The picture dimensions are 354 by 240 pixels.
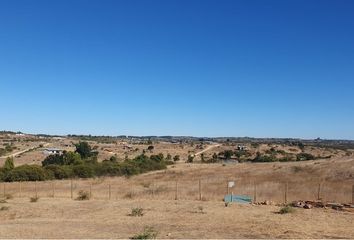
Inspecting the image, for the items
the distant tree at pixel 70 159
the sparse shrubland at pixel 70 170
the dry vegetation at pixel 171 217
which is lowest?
the dry vegetation at pixel 171 217

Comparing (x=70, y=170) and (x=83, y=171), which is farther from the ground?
(x=70, y=170)

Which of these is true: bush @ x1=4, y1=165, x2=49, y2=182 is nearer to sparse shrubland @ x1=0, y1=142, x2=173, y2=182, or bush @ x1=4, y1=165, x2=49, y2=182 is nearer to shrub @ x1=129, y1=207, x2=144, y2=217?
sparse shrubland @ x1=0, y1=142, x2=173, y2=182

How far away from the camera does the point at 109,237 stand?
21.2m

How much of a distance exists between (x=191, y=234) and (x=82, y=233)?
4.83 metres

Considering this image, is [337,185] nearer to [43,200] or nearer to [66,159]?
[43,200]

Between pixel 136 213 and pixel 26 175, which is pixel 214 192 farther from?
pixel 26 175

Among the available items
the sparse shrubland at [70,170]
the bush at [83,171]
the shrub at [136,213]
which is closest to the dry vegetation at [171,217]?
the shrub at [136,213]

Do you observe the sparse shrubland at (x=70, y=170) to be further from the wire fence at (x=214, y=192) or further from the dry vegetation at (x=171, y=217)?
the dry vegetation at (x=171, y=217)

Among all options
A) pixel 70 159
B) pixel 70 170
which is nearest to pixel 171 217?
pixel 70 170

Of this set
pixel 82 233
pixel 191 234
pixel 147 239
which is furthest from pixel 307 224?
pixel 82 233

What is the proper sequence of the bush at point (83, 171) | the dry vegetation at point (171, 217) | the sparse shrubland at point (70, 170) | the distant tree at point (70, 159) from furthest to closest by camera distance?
1. the distant tree at point (70, 159)
2. the bush at point (83, 171)
3. the sparse shrubland at point (70, 170)
4. the dry vegetation at point (171, 217)

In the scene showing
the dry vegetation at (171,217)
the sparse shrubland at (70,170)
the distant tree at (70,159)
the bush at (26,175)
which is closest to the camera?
the dry vegetation at (171,217)

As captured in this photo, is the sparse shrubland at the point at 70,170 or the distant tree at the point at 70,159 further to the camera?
the distant tree at the point at 70,159

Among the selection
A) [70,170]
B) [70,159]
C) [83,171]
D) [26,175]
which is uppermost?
[70,159]
